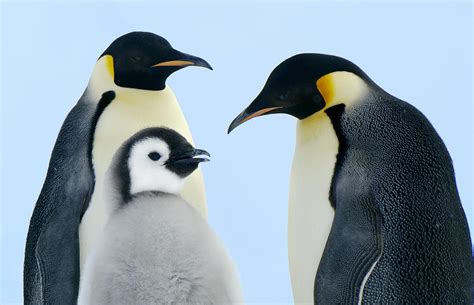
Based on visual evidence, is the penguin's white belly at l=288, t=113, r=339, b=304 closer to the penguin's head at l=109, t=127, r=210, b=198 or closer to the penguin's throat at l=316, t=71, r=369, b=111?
the penguin's throat at l=316, t=71, r=369, b=111

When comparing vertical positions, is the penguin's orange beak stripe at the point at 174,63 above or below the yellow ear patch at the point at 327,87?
→ above

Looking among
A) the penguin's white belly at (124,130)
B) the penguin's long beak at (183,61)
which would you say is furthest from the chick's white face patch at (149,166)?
the penguin's long beak at (183,61)

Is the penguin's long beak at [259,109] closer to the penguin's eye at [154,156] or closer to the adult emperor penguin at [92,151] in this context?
the adult emperor penguin at [92,151]

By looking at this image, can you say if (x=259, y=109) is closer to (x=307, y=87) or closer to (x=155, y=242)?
(x=307, y=87)

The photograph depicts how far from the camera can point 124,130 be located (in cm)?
358

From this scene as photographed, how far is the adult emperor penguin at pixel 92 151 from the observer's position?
10.9ft

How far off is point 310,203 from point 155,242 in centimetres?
74

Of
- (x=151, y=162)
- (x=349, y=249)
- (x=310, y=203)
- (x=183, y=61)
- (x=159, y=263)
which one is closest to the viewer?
(x=159, y=263)

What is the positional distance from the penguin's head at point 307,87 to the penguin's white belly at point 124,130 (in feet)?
1.51

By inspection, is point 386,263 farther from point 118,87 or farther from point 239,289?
point 118,87

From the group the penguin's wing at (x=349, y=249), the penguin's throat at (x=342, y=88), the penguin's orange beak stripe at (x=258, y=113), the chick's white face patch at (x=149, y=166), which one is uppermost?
the penguin's throat at (x=342, y=88)

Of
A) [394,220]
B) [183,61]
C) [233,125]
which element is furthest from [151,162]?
[183,61]

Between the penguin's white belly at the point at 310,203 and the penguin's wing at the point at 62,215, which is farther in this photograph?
the penguin's wing at the point at 62,215

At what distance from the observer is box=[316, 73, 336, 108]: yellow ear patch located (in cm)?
323
